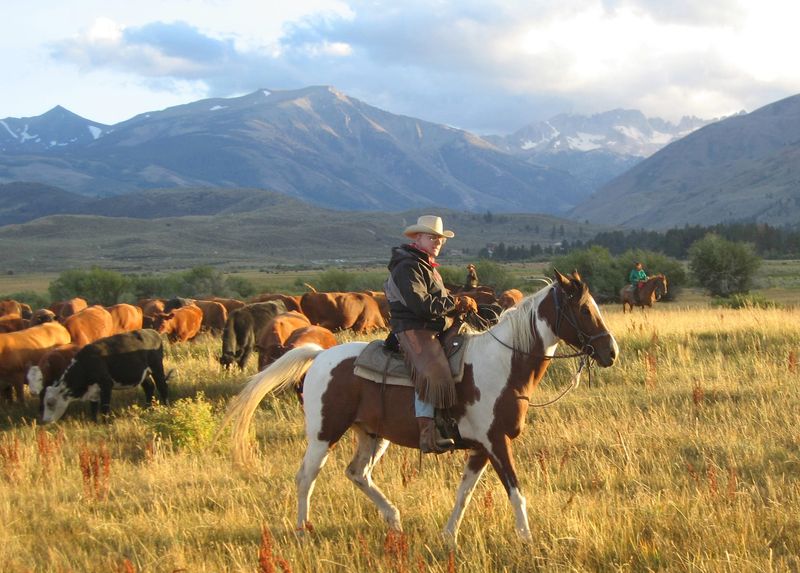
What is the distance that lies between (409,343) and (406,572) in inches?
70.6

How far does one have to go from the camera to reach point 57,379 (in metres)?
12.6

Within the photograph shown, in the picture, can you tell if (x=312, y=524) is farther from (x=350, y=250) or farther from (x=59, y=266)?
(x=350, y=250)

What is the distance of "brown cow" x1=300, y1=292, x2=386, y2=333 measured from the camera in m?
22.1

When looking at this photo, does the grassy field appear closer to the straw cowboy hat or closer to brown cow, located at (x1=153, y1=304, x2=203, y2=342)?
the straw cowboy hat

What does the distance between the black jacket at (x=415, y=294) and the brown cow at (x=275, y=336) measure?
696cm

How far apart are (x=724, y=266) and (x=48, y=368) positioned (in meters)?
41.7

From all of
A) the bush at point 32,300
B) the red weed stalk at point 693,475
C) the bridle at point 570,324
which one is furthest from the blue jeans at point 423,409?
the bush at point 32,300

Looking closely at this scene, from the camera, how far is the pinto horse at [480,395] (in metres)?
6.11

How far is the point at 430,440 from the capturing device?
6180 millimetres

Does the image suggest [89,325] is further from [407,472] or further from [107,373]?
[407,472]

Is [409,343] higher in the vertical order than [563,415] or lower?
higher

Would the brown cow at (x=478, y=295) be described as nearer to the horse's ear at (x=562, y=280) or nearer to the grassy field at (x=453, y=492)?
the grassy field at (x=453, y=492)

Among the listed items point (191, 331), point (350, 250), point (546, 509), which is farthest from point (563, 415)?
point (350, 250)

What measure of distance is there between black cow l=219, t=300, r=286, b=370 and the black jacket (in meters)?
9.59
